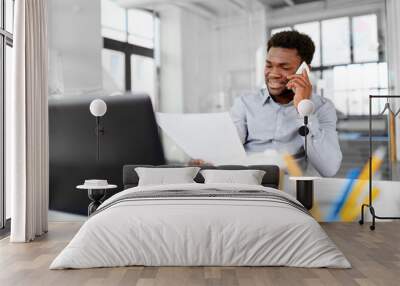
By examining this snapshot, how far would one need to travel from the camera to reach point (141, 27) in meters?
6.06

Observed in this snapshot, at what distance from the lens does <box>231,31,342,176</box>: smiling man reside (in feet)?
19.0

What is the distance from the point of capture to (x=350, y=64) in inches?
226

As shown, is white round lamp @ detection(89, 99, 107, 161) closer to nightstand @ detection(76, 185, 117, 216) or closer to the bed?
nightstand @ detection(76, 185, 117, 216)

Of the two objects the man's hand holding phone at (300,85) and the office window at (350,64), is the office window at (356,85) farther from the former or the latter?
the man's hand holding phone at (300,85)

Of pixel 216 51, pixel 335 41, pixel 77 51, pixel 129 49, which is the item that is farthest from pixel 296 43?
pixel 77 51

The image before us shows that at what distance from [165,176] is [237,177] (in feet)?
2.67

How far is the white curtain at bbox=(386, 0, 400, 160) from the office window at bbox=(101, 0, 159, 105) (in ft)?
9.01

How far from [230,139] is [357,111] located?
153 cm

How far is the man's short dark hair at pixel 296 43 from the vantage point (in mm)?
5855

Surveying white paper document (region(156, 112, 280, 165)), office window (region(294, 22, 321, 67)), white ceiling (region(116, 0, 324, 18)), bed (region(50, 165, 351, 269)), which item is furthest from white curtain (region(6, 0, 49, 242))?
office window (region(294, 22, 321, 67))

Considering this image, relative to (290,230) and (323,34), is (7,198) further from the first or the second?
(323,34)

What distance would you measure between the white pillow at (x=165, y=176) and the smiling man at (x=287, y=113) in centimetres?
84

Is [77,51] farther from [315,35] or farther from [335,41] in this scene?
[335,41]

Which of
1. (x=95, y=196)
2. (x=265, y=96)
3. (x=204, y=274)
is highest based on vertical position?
(x=265, y=96)
